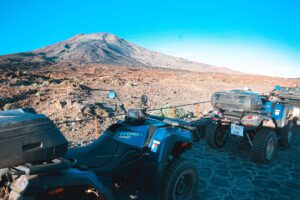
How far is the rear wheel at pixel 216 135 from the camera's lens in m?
6.54

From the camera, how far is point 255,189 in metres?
4.47

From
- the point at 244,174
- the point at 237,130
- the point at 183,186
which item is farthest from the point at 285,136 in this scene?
the point at 183,186

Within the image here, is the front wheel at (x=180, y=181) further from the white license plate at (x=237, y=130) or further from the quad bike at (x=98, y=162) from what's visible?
the white license plate at (x=237, y=130)

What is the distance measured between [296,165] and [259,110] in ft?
4.88

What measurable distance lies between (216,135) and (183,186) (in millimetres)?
3232

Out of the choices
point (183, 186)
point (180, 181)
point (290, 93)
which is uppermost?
point (290, 93)

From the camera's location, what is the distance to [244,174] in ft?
16.8

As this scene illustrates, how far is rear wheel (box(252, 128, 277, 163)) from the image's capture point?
17.9 feet

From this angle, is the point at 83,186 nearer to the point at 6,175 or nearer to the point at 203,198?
the point at 6,175

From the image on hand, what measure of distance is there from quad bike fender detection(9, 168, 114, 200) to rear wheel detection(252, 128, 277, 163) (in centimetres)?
431

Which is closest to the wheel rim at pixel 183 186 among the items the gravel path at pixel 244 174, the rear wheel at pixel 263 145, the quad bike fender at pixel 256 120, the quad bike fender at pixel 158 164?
the quad bike fender at pixel 158 164

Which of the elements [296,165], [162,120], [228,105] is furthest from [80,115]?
[296,165]

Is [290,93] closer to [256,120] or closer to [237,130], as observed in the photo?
[256,120]

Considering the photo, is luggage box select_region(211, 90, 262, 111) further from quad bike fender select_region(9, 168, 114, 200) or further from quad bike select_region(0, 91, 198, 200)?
quad bike fender select_region(9, 168, 114, 200)
